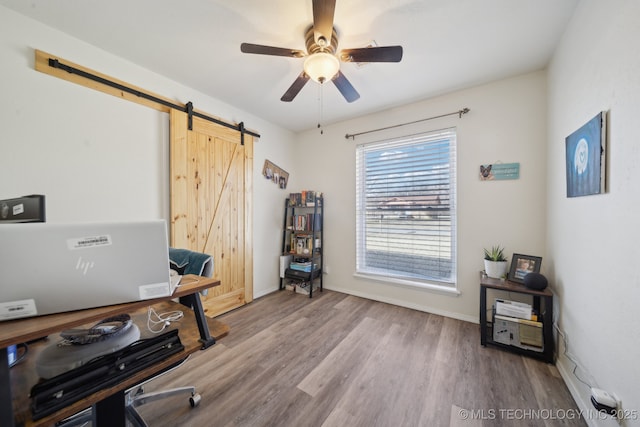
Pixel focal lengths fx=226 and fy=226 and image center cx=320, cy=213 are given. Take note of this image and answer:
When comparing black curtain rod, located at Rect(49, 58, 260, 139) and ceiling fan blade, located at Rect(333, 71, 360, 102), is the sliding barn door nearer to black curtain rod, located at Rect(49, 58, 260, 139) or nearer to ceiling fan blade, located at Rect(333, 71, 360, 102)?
black curtain rod, located at Rect(49, 58, 260, 139)

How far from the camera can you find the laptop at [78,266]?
607mm

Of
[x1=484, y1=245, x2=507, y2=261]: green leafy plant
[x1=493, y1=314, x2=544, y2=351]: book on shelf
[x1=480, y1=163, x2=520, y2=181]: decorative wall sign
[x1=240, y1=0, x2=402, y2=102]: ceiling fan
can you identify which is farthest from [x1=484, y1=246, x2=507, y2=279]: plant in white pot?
[x1=240, y1=0, x2=402, y2=102]: ceiling fan

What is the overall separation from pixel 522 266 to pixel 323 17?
2.57m

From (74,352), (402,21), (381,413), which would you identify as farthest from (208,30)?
(381,413)

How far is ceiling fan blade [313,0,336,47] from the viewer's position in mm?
1220

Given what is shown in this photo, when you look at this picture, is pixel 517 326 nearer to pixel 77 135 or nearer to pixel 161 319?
pixel 161 319

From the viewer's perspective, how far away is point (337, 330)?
2342mm

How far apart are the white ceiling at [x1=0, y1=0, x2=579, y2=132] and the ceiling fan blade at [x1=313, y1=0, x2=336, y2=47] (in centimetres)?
26

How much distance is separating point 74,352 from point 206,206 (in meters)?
2.03

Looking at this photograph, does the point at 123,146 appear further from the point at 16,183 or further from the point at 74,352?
the point at 74,352

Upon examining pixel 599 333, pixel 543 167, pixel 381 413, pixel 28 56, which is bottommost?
pixel 381 413

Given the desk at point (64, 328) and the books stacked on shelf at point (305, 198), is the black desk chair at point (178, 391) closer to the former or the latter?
the desk at point (64, 328)

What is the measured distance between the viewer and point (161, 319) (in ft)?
3.54

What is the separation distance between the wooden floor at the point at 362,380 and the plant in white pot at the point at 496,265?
24.5 inches
